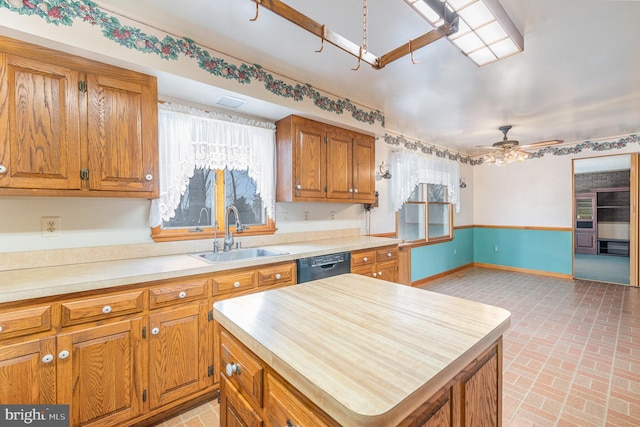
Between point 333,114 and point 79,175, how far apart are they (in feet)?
7.00

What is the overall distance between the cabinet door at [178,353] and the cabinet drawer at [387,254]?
1.84 meters

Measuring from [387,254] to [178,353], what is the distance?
2.20m

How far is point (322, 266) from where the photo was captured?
2504 mm

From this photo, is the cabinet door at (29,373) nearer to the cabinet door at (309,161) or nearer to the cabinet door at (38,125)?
the cabinet door at (38,125)

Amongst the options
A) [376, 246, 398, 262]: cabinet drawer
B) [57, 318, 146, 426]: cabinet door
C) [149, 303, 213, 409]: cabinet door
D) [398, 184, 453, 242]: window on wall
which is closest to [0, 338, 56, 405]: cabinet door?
[57, 318, 146, 426]: cabinet door

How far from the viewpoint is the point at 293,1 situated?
1.59 m

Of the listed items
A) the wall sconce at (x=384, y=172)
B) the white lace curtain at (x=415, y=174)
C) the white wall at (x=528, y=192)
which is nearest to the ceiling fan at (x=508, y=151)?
the white lace curtain at (x=415, y=174)

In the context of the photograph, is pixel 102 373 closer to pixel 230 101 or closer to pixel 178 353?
pixel 178 353

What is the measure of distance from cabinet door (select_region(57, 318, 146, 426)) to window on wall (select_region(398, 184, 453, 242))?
3.77 m

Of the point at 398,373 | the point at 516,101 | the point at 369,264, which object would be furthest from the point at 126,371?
the point at 516,101

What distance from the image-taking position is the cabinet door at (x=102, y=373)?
1.43 meters

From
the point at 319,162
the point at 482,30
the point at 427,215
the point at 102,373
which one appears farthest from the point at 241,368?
the point at 427,215

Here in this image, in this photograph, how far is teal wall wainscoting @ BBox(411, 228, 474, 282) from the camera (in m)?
4.68

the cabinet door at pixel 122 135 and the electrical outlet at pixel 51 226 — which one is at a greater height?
the cabinet door at pixel 122 135
